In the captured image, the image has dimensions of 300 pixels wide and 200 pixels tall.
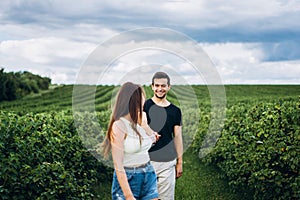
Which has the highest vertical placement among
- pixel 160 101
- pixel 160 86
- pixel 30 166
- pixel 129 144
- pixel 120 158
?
pixel 160 86

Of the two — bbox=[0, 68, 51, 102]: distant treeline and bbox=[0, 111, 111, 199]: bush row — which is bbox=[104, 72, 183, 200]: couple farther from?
bbox=[0, 68, 51, 102]: distant treeline

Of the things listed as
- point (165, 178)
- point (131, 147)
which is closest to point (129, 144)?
point (131, 147)

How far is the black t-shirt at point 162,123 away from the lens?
5.16m

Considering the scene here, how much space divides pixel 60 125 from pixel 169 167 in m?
3.37

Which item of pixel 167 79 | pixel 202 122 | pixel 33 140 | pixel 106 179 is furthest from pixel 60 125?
pixel 202 122

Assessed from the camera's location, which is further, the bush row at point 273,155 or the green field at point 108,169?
the bush row at point 273,155

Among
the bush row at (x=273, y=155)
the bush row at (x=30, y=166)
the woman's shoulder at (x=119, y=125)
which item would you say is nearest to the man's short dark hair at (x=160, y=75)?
the woman's shoulder at (x=119, y=125)

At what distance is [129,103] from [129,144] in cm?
34

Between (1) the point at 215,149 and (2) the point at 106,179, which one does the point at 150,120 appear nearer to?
(2) the point at 106,179

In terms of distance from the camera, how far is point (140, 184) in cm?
403

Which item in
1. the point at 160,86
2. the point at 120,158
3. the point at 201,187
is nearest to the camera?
the point at 120,158

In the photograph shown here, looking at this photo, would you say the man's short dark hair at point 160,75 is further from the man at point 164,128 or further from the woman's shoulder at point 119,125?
the woman's shoulder at point 119,125

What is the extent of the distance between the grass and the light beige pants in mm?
2488

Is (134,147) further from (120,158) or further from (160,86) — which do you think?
(160,86)
